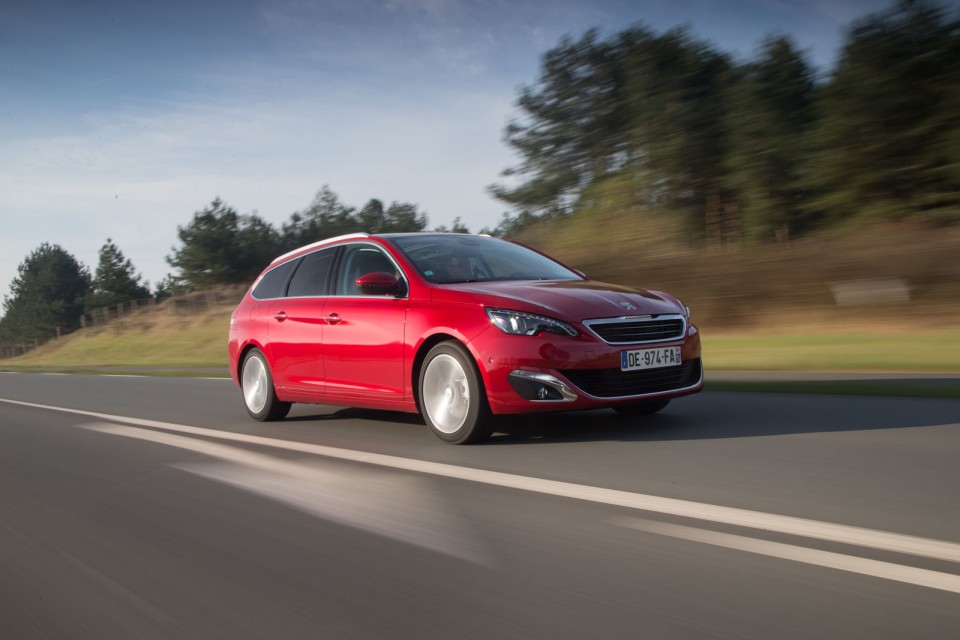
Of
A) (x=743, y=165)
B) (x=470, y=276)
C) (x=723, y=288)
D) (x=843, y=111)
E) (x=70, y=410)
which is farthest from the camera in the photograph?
(x=743, y=165)

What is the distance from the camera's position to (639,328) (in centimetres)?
610

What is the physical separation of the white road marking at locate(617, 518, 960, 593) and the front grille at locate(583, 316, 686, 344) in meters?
2.04

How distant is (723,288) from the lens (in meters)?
17.5

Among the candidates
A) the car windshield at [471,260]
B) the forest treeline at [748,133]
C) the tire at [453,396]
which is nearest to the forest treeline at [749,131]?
the forest treeline at [748,133]

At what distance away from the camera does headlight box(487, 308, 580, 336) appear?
5844 millimetres

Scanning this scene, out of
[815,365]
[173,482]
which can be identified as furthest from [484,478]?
[815,365]

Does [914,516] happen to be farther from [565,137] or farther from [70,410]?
[565,137]

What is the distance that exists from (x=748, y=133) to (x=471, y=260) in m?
28.9

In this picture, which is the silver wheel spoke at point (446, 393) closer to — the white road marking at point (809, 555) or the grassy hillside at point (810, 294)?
the white road marking at point (809, 555)

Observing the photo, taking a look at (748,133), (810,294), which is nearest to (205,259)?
(748,133)

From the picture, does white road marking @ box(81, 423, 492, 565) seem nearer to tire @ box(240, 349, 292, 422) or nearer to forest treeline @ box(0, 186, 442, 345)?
tire @ box(240, 349, 292, 422)

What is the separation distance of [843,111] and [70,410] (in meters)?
25.1

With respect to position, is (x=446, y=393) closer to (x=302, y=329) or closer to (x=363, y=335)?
(x=363, y=335)

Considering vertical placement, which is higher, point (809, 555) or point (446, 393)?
point (446, 393)
